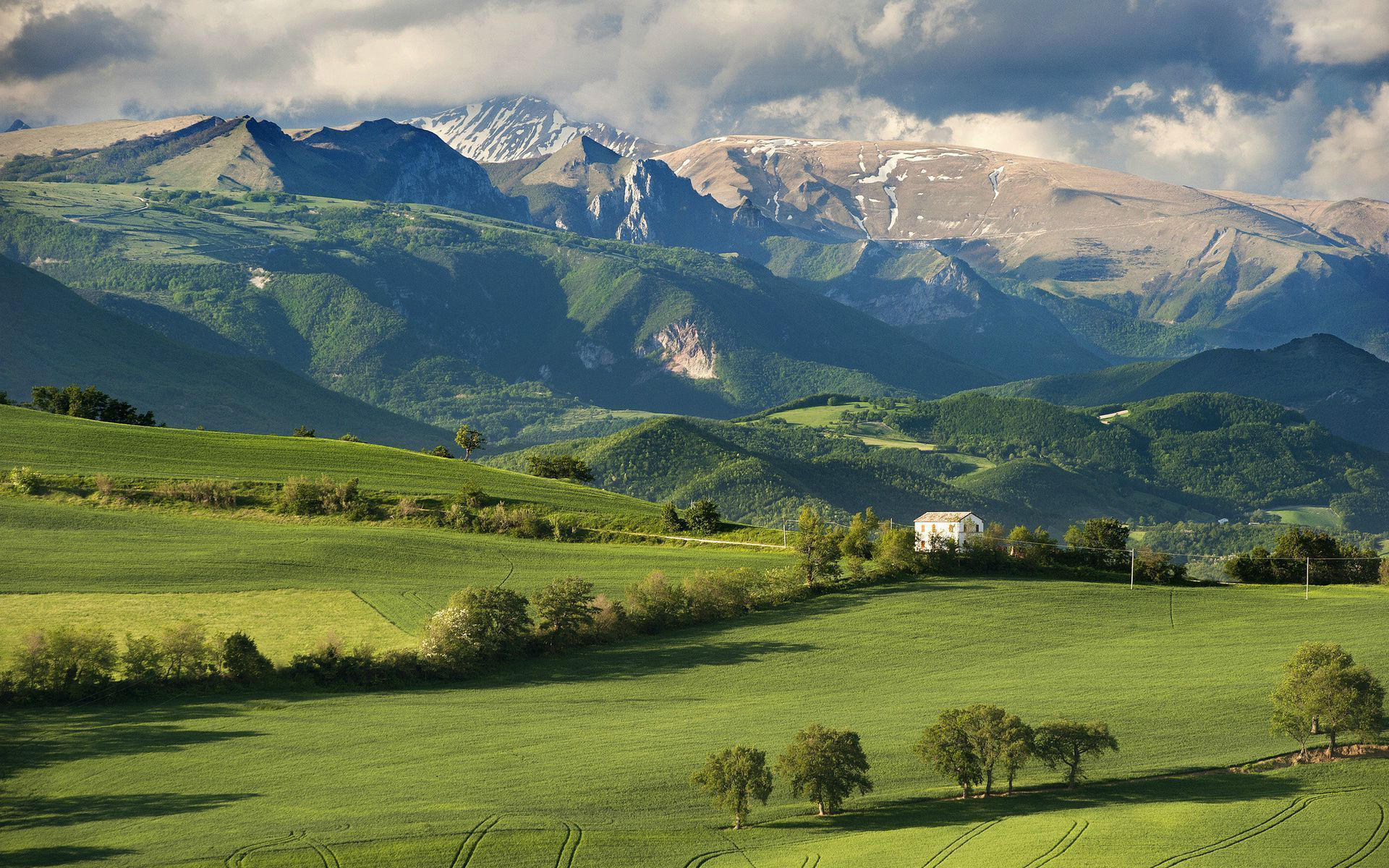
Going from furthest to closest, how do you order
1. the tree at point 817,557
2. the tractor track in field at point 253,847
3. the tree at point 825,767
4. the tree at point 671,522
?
the tree at point 671,522 → the tree at point 817,557 → the tree at point 825,767 → the tractor track in field at point 253,847

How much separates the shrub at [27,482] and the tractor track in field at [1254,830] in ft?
377

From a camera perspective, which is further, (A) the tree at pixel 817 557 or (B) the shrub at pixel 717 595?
(A) the tree at pixel 817 557

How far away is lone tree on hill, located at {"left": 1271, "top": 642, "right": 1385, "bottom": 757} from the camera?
8338 cm

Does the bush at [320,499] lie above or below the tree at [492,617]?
above

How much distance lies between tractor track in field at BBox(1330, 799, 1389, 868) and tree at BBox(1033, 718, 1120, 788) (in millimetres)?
14519

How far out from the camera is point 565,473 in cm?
19850

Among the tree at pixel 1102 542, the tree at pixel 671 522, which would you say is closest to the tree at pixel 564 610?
the tree at pixel 671 522

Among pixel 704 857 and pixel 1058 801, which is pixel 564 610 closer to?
pixel 704 857

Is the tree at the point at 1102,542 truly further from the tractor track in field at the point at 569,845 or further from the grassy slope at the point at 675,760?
the tractor track in field at the point at 569,845

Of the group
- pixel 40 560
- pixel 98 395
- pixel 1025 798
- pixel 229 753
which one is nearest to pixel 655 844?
pixel 1025 798

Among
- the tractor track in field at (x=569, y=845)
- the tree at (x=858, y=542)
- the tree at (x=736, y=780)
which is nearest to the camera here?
the tractor track in field at (x=569, y=845)

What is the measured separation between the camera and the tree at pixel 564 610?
108750mm

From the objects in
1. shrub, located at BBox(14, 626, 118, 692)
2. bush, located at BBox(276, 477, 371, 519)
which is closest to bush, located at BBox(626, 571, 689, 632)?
bush, located at BBox(276, 477, 371, 519)

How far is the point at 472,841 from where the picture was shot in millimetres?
64938
